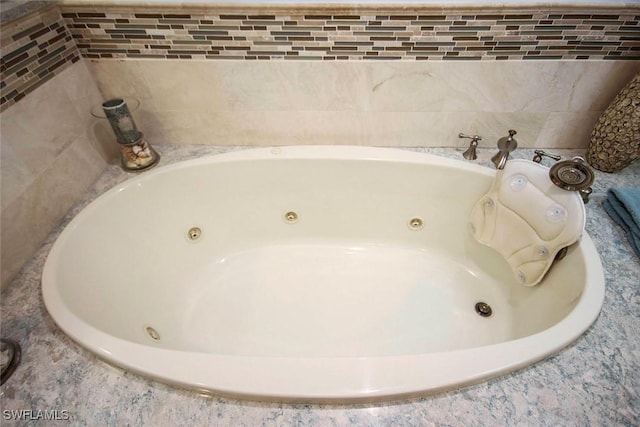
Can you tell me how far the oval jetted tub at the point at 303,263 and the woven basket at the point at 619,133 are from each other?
34cm

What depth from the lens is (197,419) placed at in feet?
2.02

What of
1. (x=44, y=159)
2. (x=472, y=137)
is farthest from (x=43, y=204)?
(x=472, y=137)

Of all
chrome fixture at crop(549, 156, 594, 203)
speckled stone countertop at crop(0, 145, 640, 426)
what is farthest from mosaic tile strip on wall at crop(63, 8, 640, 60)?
speckled stone countertop at crop(0, 145, 640, 426)

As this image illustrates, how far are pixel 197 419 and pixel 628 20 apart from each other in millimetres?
1529

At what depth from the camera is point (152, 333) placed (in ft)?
3.36

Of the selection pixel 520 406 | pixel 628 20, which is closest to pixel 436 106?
pixel 628 20

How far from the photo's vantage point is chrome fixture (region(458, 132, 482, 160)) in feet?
3.65

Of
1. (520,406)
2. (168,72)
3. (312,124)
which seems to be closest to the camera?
(520,406)

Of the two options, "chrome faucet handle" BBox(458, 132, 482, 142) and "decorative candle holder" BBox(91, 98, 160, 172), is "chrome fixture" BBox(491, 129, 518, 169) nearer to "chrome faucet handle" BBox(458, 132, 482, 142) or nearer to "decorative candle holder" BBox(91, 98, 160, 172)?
"chrome faucet handle" BBox(458, 132, 482, 142)

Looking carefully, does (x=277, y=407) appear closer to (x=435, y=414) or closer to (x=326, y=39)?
(x=435, y=414)

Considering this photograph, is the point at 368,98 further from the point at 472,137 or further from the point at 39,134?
the point at 39,134

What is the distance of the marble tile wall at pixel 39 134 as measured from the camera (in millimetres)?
836

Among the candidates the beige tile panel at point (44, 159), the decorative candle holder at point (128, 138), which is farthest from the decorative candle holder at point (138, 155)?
the beige tile panel at point (44, 159)

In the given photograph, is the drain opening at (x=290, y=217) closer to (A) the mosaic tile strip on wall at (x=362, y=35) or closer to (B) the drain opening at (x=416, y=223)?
(B) the drain opening at (x=416, y=223)
